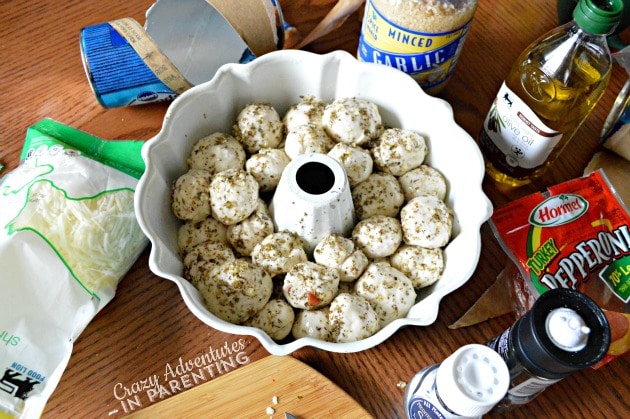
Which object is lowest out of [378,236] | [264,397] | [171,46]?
[264,397]

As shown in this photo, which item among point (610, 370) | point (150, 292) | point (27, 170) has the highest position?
point (27, 170)

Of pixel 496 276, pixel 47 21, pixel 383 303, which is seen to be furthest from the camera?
pixel 47 21

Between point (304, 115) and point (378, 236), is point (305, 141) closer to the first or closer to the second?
point (304, 115)

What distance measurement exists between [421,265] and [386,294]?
6 cm

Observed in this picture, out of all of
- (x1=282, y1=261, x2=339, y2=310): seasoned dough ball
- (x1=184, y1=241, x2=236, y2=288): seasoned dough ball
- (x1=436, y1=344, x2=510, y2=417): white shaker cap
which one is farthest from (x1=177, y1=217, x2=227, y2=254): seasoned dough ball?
(x1=436, y1=344, x2=510, y2=417): white shaker cap

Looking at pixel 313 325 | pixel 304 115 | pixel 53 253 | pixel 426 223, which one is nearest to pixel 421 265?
pixel 426 223

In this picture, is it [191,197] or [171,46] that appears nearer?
[191,197]

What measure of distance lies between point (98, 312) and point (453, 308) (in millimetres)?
467

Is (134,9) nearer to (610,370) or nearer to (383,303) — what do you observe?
(383,303)

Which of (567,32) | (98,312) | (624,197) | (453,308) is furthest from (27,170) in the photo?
(624,197)

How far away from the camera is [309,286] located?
62 cm

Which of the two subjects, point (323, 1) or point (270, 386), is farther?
point (323, 1)

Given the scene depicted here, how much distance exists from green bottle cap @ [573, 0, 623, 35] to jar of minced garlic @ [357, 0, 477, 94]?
5.6 inches

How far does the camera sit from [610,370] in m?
0.69
